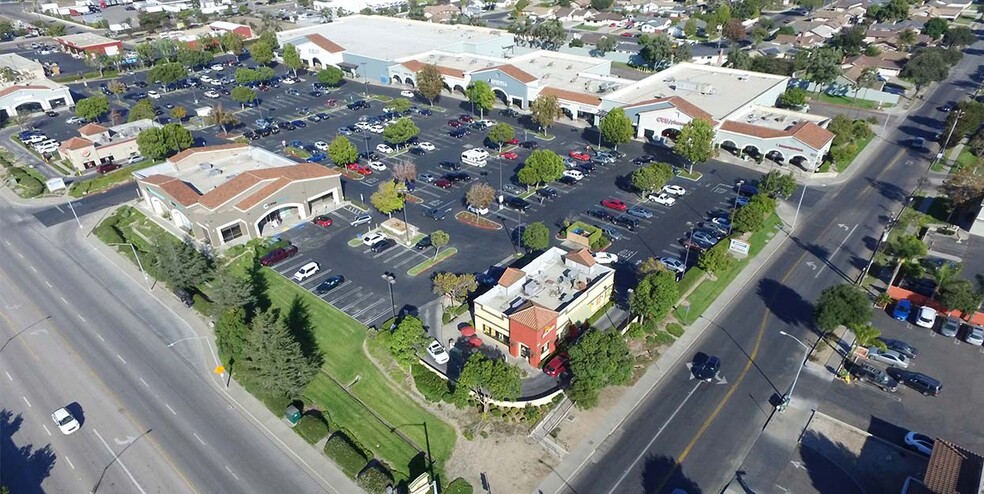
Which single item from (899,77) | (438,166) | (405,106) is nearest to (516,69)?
(405,106)

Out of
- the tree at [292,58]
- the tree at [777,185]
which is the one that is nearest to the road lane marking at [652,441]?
the tree at [777,185]

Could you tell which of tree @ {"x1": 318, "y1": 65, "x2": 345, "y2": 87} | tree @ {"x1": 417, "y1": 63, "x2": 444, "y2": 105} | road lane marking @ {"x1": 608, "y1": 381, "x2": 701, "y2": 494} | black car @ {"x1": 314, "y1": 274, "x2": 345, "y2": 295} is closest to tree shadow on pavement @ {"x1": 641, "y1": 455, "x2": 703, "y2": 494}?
road lane marking @ {"x1": 608, "y1": 381, "x2": 701, "y2": 494}

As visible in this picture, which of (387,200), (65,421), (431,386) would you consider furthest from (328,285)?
(65,421)

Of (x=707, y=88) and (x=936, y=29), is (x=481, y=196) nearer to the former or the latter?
(x=707, y=88)

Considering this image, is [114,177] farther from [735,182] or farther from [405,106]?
[735,182]

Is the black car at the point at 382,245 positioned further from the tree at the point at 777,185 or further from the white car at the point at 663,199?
the tree at the point at 777,185

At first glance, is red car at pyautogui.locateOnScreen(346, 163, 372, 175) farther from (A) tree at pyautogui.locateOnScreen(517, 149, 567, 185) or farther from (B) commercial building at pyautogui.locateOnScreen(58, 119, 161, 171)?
(B) commercial building at pyautogui.locateOnScreen(58, 119, 161, 171)
